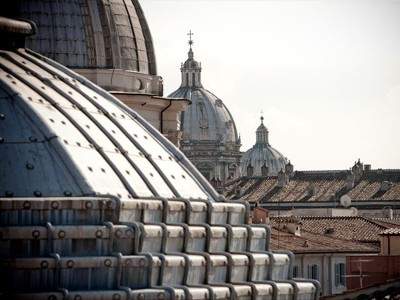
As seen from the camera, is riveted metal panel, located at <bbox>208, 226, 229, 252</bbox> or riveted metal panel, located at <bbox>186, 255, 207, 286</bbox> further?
riveted metal panel, located at <bbox>208, 226, 229, 252</bbox>

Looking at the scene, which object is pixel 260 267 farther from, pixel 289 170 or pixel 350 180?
pixel 289 170

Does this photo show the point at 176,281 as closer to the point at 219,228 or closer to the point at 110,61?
the point at 219,228

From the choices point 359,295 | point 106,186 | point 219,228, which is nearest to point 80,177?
point 106,186

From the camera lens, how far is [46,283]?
28438 millimetres

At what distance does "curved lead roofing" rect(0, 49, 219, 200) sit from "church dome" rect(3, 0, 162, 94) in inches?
406

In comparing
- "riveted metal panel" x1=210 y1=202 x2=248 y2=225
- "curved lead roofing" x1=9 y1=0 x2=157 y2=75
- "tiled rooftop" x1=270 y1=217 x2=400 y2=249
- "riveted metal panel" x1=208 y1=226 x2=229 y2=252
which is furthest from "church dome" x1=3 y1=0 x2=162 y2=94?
"tiled rooftop" x1=270 y1=217 x2=400 y2=249

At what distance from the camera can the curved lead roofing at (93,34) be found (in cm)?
4650

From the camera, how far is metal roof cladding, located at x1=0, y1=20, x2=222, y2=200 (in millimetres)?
30172

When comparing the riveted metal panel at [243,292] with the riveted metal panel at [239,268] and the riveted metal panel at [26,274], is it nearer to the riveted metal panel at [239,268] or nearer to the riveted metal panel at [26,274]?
the riveted metal panel at [239,268]

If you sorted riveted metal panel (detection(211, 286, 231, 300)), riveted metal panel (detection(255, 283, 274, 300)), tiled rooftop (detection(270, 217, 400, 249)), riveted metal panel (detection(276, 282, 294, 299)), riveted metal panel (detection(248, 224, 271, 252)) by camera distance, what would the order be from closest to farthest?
riveted metal panel (detection(211, 286, 231, 300)) < riveted metal panel (detection(255, 283, 274, 300)) < riveted metal panel (detection(276, 282, 294, 299)) < riveted metal panel (detection(248, 224, 271, 252)) < tiled rooftop (detection(270, 217, 400, 249))

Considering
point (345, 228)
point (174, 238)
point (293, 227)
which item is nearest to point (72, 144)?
point (174, 238)

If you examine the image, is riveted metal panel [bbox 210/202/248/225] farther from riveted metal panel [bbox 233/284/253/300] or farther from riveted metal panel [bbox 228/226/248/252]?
riveted metal panel [bbox 233/284/253/300]

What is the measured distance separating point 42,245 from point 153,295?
1698 millimetres

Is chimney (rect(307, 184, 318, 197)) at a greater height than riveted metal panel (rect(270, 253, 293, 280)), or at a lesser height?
greater
